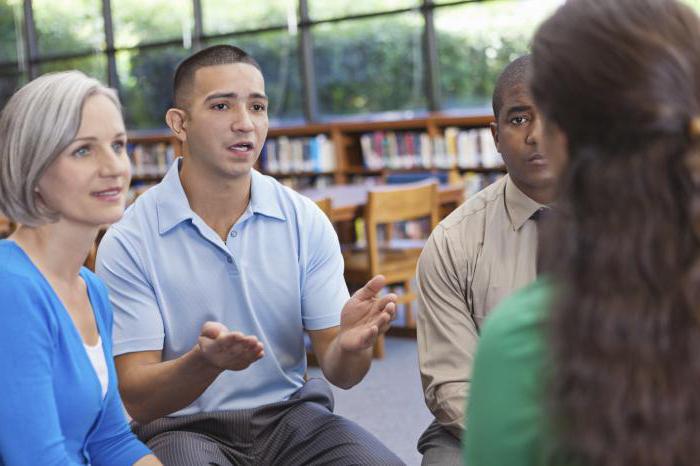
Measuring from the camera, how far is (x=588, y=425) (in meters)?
0.96

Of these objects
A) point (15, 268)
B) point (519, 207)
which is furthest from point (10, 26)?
point (15, 268)

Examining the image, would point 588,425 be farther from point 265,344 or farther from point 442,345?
point 265,344

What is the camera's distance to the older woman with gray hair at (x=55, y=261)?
60.9 inches

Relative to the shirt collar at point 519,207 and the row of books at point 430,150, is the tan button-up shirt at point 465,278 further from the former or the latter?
the row of books at point 430,150

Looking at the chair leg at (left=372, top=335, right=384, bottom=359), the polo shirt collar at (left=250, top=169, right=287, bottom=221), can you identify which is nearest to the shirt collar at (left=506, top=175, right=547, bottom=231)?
the polo shirt collar at (left=250, top=169, right=287, bottom=221)

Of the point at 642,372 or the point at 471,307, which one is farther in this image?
the point at 471,307

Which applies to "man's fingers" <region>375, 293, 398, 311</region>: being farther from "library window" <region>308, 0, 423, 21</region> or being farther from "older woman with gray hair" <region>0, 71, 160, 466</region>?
"library window" <region>308, 0, 423, 21</region>

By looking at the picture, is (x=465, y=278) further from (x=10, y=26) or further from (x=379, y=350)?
(x=10, y=26)

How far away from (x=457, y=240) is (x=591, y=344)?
4.06 feet

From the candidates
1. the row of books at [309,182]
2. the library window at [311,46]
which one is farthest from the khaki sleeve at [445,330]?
the row of books at [309,182]

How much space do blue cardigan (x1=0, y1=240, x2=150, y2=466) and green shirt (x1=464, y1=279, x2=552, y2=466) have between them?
80 cm

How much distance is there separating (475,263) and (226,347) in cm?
63

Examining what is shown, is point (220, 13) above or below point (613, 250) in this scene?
above

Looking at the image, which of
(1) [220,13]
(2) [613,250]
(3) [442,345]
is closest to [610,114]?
(2) [613,250]
